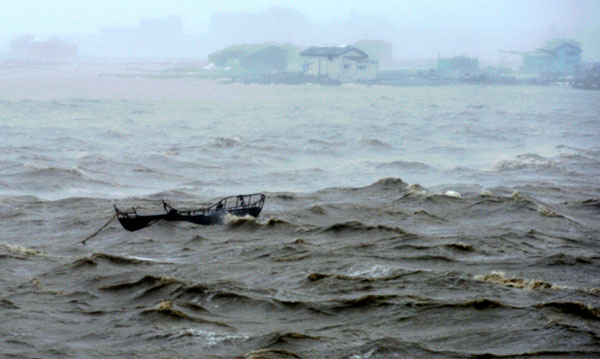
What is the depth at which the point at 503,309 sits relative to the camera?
691 inches

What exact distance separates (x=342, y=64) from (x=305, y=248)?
93.4 meters

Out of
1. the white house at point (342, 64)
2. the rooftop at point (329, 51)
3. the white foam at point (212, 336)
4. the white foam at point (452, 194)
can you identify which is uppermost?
the rooftop at point (329, 51)

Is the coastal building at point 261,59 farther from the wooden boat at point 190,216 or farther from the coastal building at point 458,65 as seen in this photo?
the wooden boat at point 190,216

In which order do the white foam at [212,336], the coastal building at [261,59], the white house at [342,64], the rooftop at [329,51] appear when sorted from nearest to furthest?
1. the white foam at [212,336]
2. the rooftop at [329,51]
3. the white house at [342,64]
4. the coastal building at [261,59]

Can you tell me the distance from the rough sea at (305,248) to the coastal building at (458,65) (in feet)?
269

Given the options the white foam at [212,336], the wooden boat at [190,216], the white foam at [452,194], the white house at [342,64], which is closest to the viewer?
the white foam at [212,336]

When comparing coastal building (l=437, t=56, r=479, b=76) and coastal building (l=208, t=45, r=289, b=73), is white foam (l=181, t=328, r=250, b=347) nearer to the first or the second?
coastal building (l=208, t=45, r=289, b=73)

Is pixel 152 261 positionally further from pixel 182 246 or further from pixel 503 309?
pixel 503 309

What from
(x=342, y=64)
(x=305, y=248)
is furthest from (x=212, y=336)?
→ (x=342, y=64)

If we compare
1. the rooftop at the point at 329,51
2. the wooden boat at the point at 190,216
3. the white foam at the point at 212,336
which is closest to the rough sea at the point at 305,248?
the white foam at the point at 212,336

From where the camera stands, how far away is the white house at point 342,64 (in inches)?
4532

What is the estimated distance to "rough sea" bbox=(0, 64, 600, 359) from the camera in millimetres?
16188

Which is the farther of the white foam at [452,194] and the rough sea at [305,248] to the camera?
the white foam at [452,194]

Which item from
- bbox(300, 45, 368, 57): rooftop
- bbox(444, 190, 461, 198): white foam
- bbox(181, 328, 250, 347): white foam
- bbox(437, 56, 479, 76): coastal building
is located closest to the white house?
bbox(300, 45, 368, 57): rooftop
